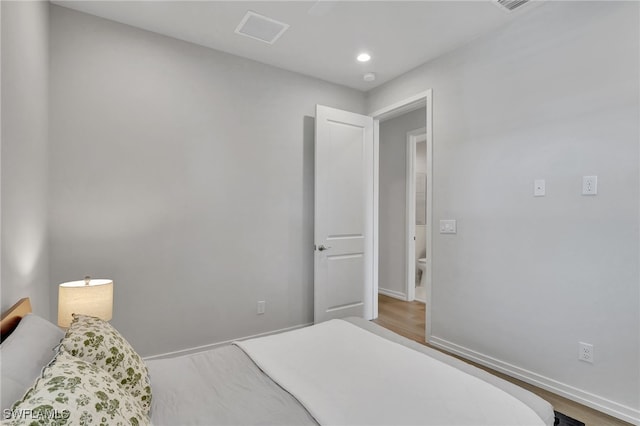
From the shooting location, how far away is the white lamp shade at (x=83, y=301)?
71.0 inches

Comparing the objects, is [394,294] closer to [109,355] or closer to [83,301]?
[83,301]

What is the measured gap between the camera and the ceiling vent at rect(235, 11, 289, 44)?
2.50 meters

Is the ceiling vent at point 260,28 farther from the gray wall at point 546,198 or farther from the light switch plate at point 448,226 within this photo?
the light switch plate at point 448,226

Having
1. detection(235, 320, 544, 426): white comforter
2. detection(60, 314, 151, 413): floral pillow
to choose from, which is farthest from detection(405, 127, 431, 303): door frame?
detection(60, 314, 151, 413): floral pillow

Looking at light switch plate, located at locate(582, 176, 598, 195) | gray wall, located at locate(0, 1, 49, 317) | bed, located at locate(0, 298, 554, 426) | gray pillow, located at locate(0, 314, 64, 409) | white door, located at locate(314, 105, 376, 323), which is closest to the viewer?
gray pillow, located at locate(0, 314, 64, 409)

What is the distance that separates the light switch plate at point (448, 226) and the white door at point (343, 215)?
3.15ft

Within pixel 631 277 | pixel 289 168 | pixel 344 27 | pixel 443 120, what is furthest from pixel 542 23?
pixel 289 168

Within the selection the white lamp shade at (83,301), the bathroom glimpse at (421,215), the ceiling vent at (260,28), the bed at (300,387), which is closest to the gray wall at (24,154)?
the white lamp shade at (83,301)

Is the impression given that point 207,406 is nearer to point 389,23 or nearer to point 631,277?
point 631,277

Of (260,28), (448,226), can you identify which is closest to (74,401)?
(260,28)

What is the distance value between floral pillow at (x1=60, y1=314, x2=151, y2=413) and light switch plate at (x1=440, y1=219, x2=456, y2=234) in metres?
2.53

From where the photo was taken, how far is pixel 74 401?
77cm

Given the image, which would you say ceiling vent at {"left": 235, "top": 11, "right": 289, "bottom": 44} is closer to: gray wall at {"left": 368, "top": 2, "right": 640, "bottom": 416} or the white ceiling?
the white ceiling

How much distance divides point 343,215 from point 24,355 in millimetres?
2846
